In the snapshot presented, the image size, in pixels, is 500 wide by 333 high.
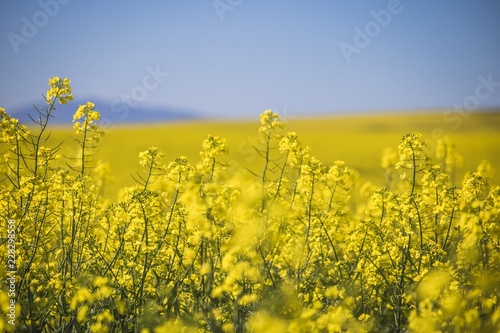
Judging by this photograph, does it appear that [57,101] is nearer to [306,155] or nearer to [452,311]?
[306,155]

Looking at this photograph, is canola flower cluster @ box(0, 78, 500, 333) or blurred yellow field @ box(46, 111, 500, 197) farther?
blurred yellow field @ box(46, 111, 500, 197)

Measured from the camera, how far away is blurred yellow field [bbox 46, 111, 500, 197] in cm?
2366

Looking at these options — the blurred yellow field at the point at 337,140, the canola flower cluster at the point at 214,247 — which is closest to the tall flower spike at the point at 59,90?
the canola flower cluster at the point at 214,247

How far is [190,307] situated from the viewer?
4926mm

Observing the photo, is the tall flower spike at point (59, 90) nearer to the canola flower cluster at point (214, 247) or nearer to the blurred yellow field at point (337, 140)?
the canola flower cluster at point (214, 247)

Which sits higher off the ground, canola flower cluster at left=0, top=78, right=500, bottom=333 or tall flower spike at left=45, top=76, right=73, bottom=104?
tall flower spike at left=45, top=76, right=73, bottom=104

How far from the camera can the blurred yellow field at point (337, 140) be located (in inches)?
931

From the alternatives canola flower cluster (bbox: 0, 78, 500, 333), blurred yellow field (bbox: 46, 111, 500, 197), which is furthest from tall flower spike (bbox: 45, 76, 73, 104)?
blurred yellow field (bbox: 46, 111, 500, 197)

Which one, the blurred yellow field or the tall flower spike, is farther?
the blurred yellow field

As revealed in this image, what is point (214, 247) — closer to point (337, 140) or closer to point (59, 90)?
point (59, 90)

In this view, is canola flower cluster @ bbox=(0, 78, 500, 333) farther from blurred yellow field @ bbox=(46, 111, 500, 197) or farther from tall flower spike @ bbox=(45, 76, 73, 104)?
blurred yellow field @ bbox=(46, 111, 500, 197)

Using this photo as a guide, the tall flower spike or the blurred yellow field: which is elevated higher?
the tall flower spike

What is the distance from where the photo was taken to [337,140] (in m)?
33.8

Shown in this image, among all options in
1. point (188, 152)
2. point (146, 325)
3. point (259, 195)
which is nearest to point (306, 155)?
point (259, 195)
